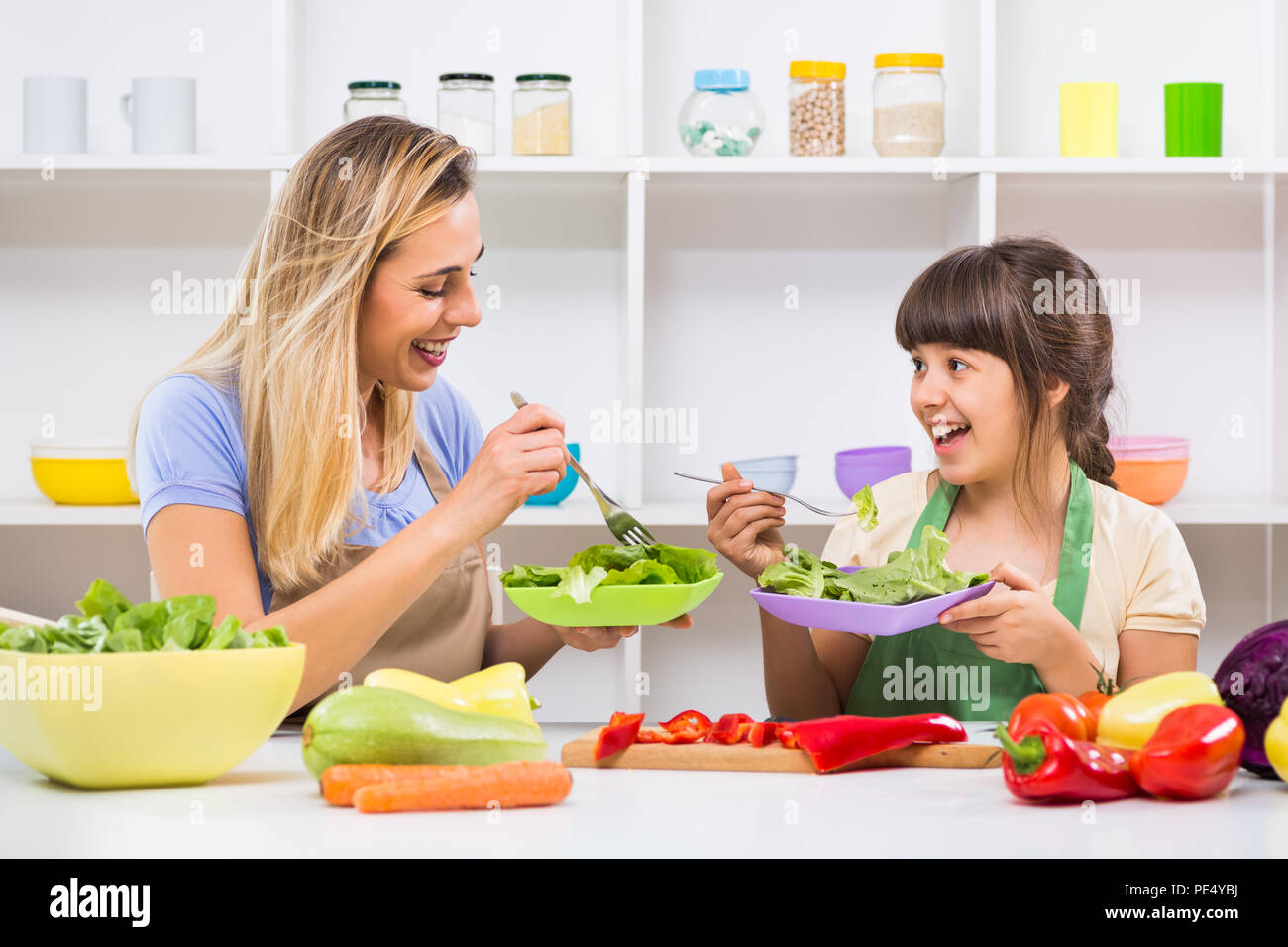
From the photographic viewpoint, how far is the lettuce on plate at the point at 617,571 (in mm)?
1279

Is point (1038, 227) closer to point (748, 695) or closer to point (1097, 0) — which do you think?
point (1097, 0)

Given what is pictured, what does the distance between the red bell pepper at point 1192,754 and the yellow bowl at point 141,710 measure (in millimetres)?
690

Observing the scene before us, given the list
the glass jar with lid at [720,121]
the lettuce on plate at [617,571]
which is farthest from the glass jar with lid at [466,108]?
the lettuce on plate at [617,571]

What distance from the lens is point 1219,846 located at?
0.90m

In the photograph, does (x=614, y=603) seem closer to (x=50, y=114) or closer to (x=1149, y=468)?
(x=1149, y=468)

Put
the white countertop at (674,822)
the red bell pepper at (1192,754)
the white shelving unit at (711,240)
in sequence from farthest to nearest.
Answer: the white shelving unit at (711,240), the red bell pepper at (1192,754), the white countertop at (674,822)

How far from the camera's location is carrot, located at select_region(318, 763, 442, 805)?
1005 mm

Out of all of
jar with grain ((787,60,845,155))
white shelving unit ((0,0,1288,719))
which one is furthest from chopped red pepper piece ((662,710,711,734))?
jar with grain ((787,60,845,155))

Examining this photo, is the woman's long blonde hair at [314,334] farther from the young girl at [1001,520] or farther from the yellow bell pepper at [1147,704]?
the yellow bell pepper at [1147,704]

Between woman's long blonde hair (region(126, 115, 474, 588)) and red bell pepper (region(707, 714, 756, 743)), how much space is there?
0.54 metres

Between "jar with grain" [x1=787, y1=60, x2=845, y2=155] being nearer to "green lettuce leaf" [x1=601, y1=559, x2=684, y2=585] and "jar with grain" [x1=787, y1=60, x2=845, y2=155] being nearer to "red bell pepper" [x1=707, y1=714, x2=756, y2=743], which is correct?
"green lettuce leaf" [x1=601, y1=559, x2=684, y2=585]

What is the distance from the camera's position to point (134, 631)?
3.29ft
